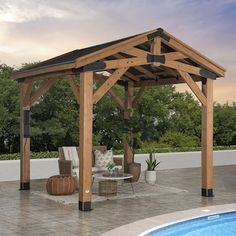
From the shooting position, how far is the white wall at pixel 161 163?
42.9 ft

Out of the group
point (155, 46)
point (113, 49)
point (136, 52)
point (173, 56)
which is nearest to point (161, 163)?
point (173, 56)

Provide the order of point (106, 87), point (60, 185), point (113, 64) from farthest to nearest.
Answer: point (60, 185) < point (113, 64) < point (106, 87)

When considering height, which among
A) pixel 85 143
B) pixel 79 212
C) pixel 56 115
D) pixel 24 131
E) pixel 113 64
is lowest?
pixel 79 212

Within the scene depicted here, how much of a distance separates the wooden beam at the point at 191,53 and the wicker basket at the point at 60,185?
364 cm

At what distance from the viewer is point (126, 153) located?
13156 mm

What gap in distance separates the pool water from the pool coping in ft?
0.23

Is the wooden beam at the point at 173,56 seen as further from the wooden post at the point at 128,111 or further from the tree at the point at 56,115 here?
the tree at the point at 56,115

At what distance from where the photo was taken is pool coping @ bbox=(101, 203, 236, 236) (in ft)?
21.3

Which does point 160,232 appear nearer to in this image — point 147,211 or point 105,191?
point 147,211

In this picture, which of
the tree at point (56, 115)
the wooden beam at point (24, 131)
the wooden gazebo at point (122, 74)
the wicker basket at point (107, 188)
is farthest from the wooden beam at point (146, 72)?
the tree at point (56, 115)

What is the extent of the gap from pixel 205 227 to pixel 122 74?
3438 millimetres

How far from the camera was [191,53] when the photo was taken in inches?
400

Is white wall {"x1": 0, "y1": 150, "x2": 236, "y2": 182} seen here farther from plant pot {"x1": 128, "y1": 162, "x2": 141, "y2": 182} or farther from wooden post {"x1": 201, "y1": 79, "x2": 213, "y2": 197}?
wooden post {"x1": 201, "y1": 79, "x2": 213, "y2": 197}

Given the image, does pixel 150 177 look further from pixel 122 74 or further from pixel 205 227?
pixel 205 227
